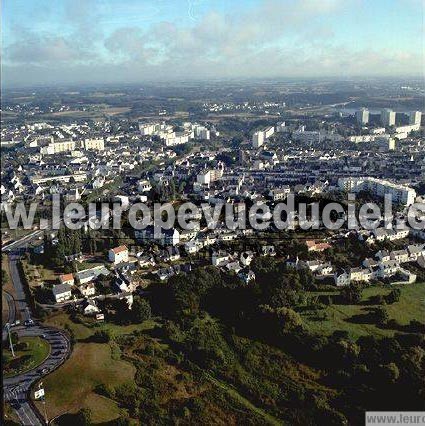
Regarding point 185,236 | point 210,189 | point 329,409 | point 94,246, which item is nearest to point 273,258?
point 185,236

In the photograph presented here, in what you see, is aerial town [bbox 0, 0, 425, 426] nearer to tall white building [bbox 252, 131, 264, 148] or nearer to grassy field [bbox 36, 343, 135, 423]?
grassy field [bbox 36, 343, 135, 423]

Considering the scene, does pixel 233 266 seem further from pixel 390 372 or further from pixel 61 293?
pixel 390 372

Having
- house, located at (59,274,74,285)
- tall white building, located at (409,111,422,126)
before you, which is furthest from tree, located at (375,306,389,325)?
tall white building, located at (409,111,422,126)

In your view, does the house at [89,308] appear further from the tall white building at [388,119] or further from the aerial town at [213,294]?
Answer: the tall white building at [388,119]

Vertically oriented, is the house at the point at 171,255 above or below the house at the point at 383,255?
below

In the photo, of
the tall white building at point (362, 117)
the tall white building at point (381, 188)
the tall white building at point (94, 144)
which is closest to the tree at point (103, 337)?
the tall white building at point (381, 188)

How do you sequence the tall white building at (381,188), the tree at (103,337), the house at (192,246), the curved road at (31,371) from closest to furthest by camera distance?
the curved road at (31,371) < the tree at (103,337) < the house at (192,246) < the tall white building at (381,188)

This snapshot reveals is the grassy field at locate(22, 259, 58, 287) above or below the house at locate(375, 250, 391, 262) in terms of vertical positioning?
below
